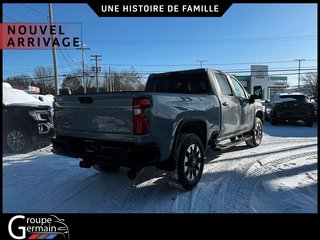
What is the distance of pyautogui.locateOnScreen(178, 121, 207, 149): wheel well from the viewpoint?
4.71 meters

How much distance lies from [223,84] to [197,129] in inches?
61.3

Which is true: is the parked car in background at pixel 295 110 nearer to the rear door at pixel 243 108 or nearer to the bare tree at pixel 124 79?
the rear door at pixel 243 108

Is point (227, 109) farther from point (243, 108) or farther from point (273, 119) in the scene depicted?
point (273, 119)

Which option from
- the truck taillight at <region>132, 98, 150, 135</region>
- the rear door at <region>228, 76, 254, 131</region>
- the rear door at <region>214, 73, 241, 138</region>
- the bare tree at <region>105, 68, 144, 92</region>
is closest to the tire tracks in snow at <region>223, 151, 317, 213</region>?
the rear door at <region>214, 73, 241, 138</region>

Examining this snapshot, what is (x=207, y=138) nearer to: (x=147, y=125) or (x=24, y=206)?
(x=147, y=125)

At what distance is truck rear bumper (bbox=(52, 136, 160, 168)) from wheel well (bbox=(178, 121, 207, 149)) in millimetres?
883

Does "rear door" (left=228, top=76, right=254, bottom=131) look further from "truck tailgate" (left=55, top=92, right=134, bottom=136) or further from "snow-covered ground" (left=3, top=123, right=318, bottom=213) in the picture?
"truck tailgate" (left=55, top=92, right=134, bottom=136)

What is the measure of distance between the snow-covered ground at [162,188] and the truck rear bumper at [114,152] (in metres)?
0.66

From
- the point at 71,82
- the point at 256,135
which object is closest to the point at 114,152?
the point at 256,135

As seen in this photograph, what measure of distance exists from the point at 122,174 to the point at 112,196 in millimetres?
1163

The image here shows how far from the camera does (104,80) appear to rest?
75.0 m
